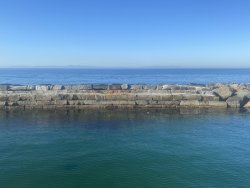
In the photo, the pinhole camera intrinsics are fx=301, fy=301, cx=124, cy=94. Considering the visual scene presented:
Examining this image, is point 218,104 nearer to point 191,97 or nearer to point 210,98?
point 210,98

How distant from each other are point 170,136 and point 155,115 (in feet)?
42.9

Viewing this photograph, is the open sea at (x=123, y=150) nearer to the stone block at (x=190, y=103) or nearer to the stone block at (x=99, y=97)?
the stone block at (x=190, y=103)

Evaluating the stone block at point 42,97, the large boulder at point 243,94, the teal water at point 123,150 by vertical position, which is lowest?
the teal water at point 123,150

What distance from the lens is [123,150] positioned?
120 feet

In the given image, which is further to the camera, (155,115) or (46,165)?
(155,115)

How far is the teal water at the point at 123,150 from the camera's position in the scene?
94.8 feet

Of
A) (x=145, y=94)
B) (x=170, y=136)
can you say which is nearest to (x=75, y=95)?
(x=145, y=94)

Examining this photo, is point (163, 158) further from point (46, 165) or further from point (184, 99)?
point (184, 99)

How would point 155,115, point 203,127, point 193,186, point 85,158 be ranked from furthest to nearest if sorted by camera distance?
point 155,115 → point 203,127 → point 85,158 → point 193,186

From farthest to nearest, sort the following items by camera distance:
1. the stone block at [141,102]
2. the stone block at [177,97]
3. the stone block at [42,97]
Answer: the stone block at [177,97], the stone block at [42,97], the stone block at [141,102]

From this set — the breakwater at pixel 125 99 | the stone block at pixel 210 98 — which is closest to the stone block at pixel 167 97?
the breakwater at pixel 125 99

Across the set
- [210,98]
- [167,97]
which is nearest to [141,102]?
[167,97]

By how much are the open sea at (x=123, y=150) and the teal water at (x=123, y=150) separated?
9 centimetres

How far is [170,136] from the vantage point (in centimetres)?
4234
